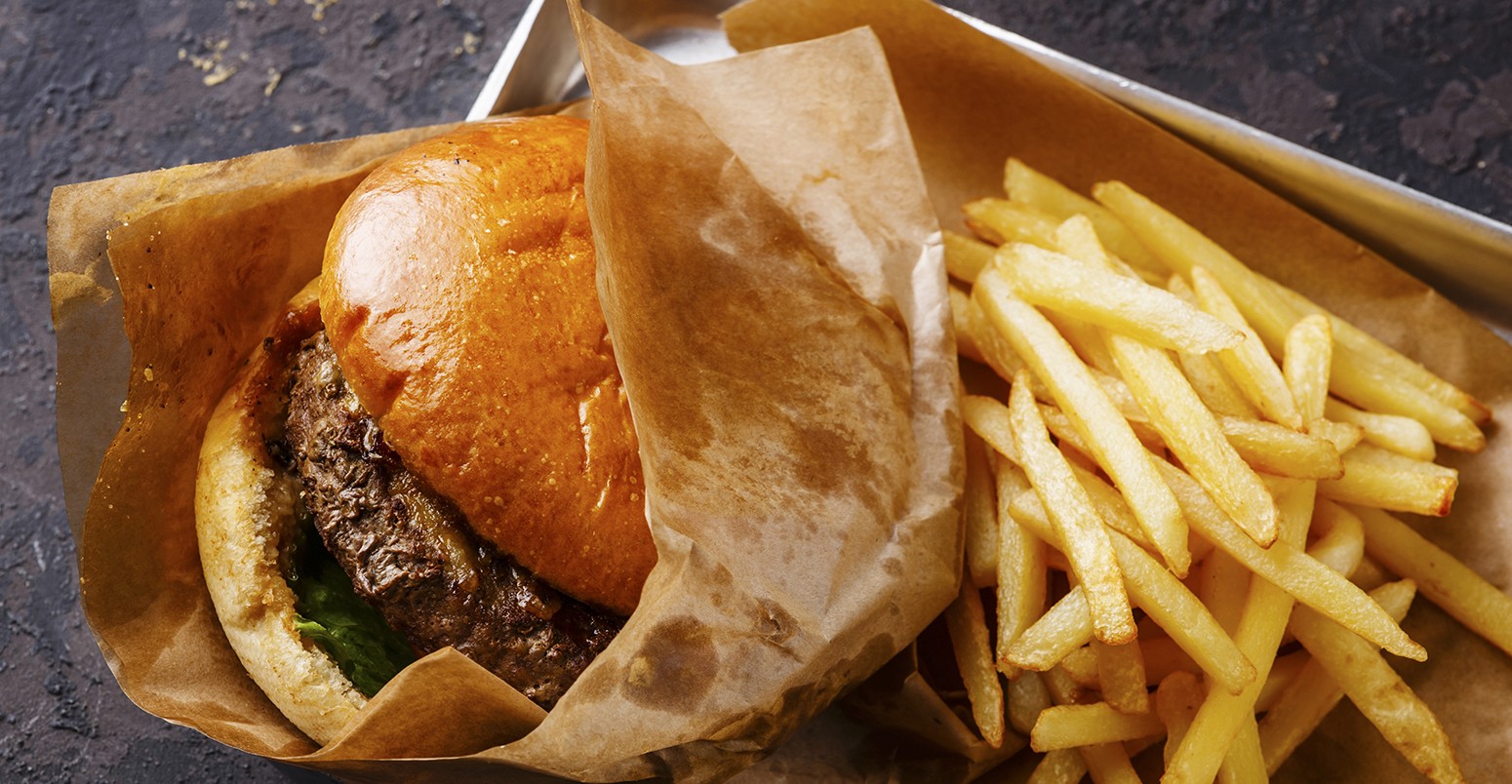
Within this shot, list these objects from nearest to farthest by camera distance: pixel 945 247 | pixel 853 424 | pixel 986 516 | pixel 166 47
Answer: pixel 853 424
pixel 986 516
pixel 945 247
pixel 166 47

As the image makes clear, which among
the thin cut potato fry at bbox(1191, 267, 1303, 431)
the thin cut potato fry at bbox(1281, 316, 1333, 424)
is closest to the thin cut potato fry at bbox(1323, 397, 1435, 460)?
the thin cut potato fry at bbox(1281, 316, 1333, 424)

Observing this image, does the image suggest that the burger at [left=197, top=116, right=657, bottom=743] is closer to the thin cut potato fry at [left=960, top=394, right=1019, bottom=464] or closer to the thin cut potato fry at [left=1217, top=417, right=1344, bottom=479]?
the thin cut potato fry at [left=960, top=394, right=1019, bottom=464]

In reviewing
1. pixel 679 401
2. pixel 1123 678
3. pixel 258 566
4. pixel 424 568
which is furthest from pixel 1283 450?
pixel 258 566

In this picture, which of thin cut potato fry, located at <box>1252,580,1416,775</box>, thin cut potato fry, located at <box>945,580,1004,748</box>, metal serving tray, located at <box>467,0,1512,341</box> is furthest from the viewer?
metal serving tray, located at <box>467,0,1512,341</box>

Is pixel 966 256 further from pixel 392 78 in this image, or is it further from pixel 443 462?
pixel 392 78

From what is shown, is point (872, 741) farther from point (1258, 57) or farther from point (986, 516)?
point (1258, 57)

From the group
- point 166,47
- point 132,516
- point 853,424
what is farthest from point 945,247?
point 166,47
